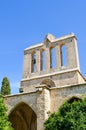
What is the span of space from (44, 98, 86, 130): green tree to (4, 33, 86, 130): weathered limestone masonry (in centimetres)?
230

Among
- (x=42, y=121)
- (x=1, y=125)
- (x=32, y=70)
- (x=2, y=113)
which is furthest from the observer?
(x=32, y=70)

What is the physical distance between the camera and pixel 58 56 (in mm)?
19219

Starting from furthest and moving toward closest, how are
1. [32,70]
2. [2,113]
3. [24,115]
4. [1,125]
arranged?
[32,70] < [24,115] < [2,113] < [1,125]

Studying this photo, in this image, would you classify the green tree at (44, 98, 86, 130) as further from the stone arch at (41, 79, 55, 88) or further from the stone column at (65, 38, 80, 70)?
the stone column at (65, 38, 80, 70)

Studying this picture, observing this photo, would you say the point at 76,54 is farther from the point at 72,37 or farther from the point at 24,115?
the point at 24,115

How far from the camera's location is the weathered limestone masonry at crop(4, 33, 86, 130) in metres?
14.0

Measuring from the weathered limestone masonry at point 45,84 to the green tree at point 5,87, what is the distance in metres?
2.93

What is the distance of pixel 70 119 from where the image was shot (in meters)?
10.4

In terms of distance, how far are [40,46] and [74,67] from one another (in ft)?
13.4

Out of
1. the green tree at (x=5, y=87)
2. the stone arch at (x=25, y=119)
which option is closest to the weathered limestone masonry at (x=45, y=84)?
the stone arch at (x=25, y=119)

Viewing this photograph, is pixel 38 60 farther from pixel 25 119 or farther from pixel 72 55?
pixel 25 119

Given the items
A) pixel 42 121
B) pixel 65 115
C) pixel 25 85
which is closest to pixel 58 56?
pixel 25 85

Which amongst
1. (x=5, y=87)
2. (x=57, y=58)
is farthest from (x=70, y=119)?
(x=5, y=87)

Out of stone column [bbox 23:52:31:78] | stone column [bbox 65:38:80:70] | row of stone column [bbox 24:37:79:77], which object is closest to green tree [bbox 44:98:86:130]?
stone column [bbox 65:38:80:70]
